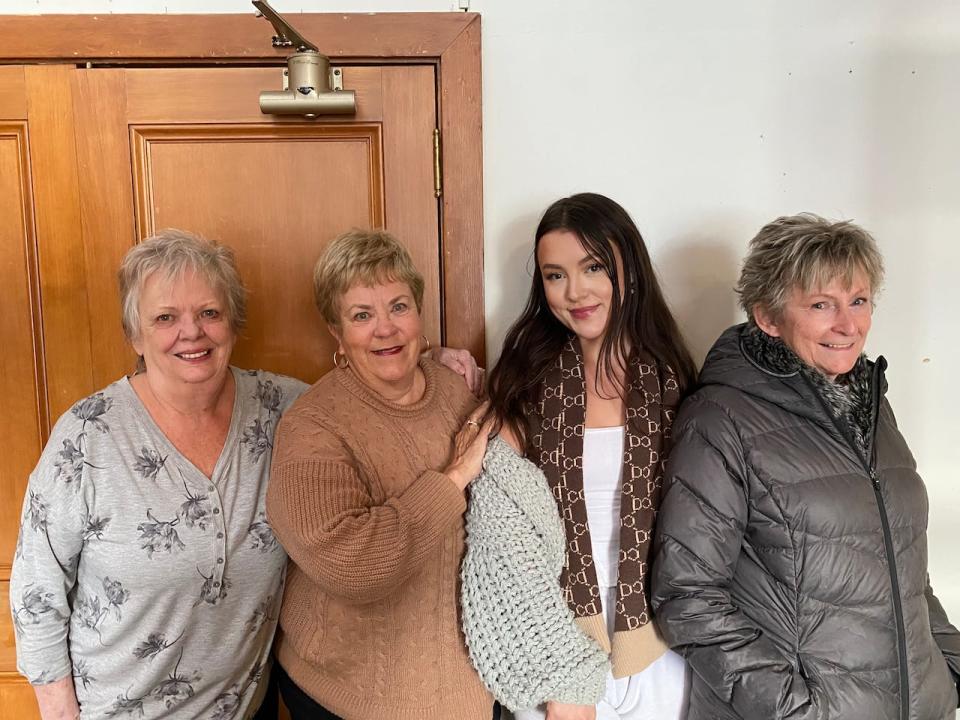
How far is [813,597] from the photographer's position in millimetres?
1125

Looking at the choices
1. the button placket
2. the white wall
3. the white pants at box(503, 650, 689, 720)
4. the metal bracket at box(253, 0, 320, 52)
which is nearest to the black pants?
the button placket

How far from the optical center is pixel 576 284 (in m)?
1.28

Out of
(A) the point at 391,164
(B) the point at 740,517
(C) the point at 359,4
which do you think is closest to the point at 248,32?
(C) the point at 359,4

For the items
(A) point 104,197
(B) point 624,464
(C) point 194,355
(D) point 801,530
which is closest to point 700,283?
(B) point 624,464

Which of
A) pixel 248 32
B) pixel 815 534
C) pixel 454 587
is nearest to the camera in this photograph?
pixel 815 534

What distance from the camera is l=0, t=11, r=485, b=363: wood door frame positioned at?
146cm

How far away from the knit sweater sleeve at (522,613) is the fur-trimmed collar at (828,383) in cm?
49

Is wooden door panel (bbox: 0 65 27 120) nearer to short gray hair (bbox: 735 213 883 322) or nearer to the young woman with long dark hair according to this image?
the young woman with long dark hair

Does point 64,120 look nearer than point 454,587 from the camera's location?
No

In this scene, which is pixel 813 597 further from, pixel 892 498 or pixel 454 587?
pixel 454 587

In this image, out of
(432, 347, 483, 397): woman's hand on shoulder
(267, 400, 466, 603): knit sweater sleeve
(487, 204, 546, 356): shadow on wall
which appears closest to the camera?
(267, 400, 466, 603): knit sweater sleeve

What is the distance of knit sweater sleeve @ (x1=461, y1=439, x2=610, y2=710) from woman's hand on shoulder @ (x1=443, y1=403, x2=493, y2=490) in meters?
0.06

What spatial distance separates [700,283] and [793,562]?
726mm

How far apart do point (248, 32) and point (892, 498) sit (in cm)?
161
